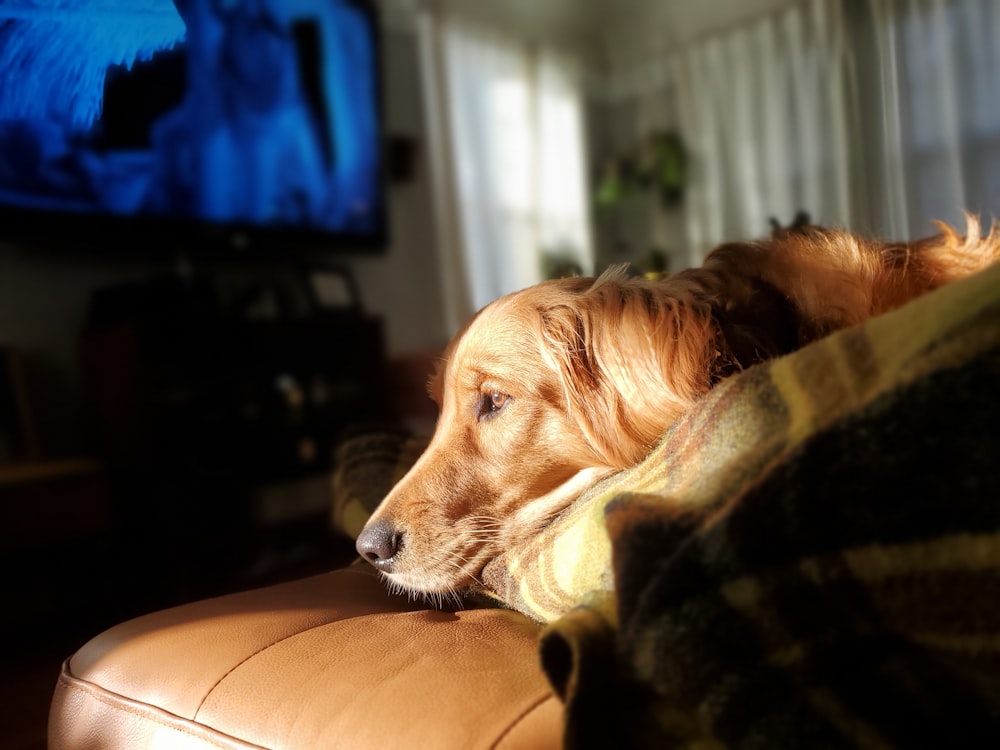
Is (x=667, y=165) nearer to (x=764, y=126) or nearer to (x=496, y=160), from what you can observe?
(x=764, y=126)

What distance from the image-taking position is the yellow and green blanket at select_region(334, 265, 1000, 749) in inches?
16.9

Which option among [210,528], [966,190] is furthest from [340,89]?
[966,190]

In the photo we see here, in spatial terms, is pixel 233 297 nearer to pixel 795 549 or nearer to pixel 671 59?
pixel 795 549

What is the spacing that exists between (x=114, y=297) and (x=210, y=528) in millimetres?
929

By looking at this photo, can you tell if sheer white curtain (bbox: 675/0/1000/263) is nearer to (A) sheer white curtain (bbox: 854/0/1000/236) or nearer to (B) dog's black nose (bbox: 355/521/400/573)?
(A) sheer white curtain (bbox: 854/0/1000/236)

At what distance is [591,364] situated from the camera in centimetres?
93

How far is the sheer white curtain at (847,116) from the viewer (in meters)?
3.09

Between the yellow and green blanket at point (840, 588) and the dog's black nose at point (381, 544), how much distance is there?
1.51 ft

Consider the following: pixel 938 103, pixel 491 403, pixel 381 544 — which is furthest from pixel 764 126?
pixel 381 544

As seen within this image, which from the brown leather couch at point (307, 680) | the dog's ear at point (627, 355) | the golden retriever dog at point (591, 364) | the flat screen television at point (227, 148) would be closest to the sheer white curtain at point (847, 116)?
the golden retriever dog at point (591, 364)

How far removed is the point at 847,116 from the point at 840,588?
151 inches

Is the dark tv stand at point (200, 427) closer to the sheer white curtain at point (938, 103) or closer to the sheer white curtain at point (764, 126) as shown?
the sheer white curtain at point (938, 103)

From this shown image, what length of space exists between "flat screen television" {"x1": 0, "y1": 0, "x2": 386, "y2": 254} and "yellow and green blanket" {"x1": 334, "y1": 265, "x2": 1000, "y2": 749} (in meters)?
1.15

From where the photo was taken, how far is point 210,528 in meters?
2.48
